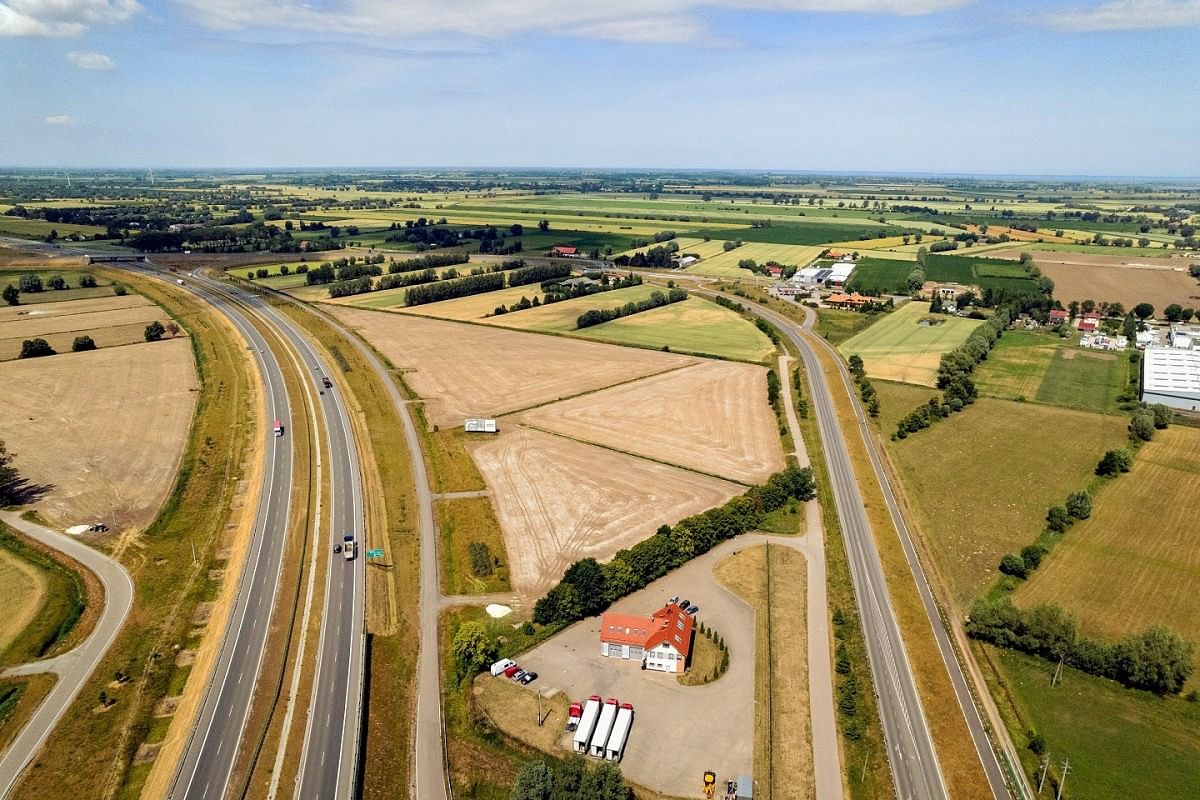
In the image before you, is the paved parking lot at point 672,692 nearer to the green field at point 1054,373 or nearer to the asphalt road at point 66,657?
the asphalt road at point 66,657

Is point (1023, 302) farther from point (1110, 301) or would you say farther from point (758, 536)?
point (758, 536)

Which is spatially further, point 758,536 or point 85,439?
point 85,439

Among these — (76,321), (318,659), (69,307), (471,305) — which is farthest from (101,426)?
(471,305)

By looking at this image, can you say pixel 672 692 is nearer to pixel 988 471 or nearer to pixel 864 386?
pixel 988 471

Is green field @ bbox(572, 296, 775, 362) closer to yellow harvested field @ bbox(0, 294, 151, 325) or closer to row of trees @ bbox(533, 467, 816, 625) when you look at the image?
row of trees @ bbox(533, 467, 816, 625)

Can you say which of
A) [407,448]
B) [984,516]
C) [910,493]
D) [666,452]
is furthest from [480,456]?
[984,516]

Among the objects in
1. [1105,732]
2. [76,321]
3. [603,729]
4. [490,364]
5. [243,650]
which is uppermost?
[76,321]

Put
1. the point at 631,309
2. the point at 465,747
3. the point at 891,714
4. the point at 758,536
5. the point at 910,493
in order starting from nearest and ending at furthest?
the point at 465,747, the point at 891,714, the point at 758,536, the point at 910,493, the point at 631,309
